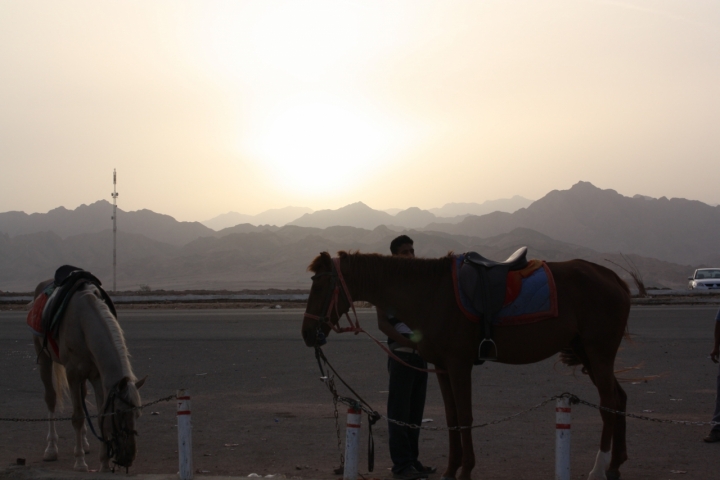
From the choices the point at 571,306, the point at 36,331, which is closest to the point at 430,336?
the point at 571,306

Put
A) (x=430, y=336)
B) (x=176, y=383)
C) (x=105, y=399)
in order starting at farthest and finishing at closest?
(x=176, y=383)
(x=105, y=399)
(x=430, y=336)

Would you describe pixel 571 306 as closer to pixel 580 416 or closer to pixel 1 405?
pixel 580 416

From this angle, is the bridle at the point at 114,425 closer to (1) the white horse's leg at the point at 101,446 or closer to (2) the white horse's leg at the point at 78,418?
(1) the white horse's leg at the point at 101,446

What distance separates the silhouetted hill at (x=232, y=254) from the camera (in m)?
85.9

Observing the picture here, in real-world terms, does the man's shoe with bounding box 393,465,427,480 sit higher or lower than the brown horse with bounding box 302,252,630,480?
lower

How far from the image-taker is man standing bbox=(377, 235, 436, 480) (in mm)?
5902

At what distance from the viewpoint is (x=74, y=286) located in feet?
22.8

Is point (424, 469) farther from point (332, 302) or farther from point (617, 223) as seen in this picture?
point (617, 223)

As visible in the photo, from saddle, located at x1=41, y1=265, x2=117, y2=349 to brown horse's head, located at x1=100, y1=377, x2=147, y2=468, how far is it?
4.55 ft

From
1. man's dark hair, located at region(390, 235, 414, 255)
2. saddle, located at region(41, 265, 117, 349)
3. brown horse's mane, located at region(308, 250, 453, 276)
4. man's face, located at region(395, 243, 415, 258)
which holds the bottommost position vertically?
saddle, located at region(41, 265, 117, 349)

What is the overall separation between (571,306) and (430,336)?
4.15 ft

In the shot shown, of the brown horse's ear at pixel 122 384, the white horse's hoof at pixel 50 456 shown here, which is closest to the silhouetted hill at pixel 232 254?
the white horse's hoof at pixel 50 456

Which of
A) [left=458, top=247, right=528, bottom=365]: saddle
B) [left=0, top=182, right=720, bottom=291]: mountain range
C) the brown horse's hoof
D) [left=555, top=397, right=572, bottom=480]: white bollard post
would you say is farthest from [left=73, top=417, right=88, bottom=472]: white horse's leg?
[left=0, top=182, right=720, bottom=291]: mountain range

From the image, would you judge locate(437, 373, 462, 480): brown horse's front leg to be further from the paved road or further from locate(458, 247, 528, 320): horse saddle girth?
locate(458, 247, 528, 320): horse saddle girth
